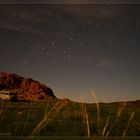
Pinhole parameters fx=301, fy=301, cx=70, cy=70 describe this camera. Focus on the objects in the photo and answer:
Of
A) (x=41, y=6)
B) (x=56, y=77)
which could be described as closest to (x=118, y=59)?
(x=56, y=77)

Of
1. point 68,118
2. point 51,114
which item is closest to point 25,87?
point 51,114

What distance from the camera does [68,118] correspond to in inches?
116

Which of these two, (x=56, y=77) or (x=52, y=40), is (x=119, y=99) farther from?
(x=52, y=40)

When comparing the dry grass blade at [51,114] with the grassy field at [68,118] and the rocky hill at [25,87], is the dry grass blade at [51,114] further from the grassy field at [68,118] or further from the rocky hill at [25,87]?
the rocky hill at [25,87]

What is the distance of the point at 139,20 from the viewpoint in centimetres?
321

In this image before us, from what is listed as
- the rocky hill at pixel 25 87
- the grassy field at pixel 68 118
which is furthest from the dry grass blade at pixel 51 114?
the rocky hill at pixel 25 87

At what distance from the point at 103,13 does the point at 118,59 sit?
0.51 m

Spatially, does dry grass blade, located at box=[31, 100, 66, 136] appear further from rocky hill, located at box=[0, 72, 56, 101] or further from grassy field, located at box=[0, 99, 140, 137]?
rocky hill, located at box=[0, 72, 56, 101]

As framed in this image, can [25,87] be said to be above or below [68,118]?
above

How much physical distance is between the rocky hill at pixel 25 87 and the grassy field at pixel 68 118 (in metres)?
0.07

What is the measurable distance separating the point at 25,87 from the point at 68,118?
547 mm

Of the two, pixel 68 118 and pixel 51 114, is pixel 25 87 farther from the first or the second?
pixel 68 118

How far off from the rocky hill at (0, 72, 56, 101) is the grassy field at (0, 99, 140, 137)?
7 centimetres

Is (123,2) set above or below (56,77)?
above
